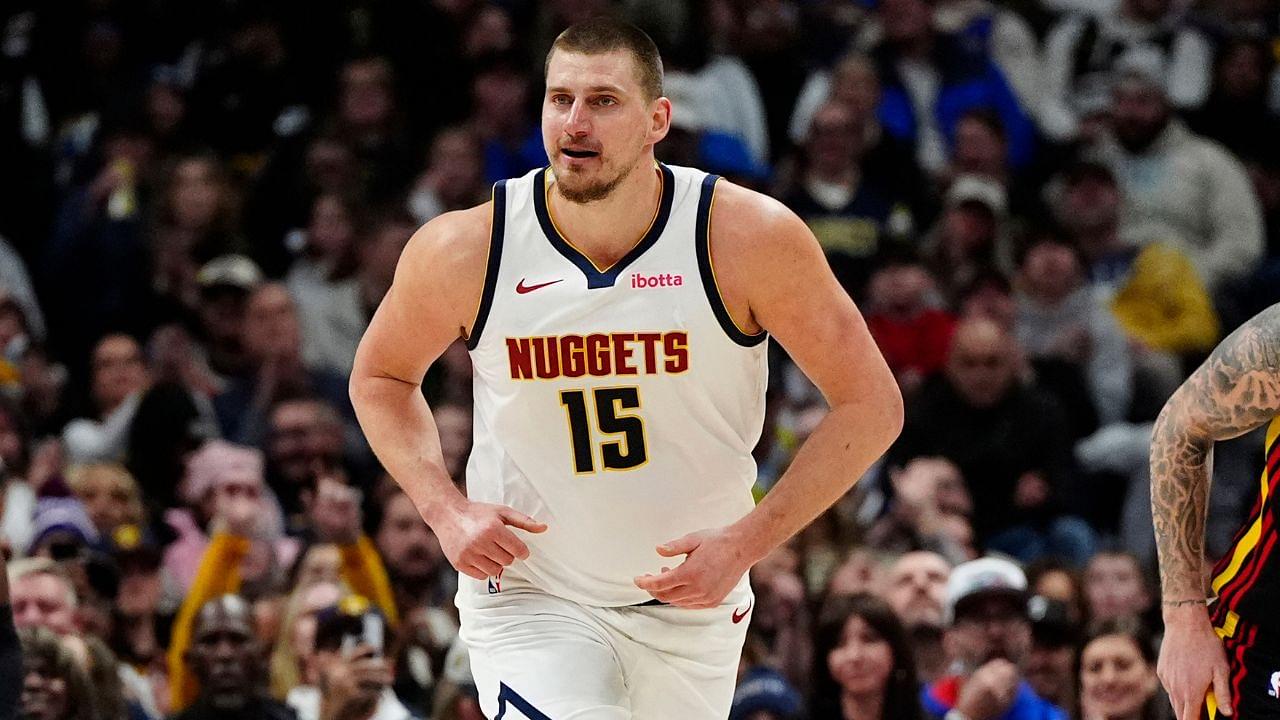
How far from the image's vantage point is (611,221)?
5.69 meters

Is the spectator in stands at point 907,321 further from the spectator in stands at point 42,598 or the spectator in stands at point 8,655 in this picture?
the spectator in stands at point 8,655

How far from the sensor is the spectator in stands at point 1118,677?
819cm

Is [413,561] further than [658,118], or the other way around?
[413,561]

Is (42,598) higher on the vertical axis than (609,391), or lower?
lower

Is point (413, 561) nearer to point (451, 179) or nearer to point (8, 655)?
point (451, 179)

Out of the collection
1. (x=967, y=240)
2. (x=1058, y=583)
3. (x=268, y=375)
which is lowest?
(x=1058, y=583)

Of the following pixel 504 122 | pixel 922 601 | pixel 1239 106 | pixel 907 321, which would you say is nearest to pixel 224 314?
pixel 504 122

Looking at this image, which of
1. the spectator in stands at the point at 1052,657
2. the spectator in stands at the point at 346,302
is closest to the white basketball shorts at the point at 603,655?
the spectator in stands at the point at 1052,657

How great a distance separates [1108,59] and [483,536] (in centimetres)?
992

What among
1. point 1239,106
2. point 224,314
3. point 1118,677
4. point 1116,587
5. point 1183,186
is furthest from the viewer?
point 1239,106

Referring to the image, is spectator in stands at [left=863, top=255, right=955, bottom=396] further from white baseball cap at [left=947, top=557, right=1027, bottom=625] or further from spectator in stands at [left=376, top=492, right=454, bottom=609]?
spectator in stands at [left=376, top=492, right=454, bottom=609]

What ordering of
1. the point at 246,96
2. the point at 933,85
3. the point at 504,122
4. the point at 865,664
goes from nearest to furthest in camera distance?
the point at 865,664, the point at 504,122, the point at 933,85, the point at 246,96

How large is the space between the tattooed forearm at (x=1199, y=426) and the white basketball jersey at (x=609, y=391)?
45.1 inches

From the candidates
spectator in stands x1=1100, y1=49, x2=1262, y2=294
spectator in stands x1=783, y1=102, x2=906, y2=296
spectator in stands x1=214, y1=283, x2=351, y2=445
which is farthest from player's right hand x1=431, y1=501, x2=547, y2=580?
spectator in stands x1=1100, y1=49, x2=1262, y2=294
